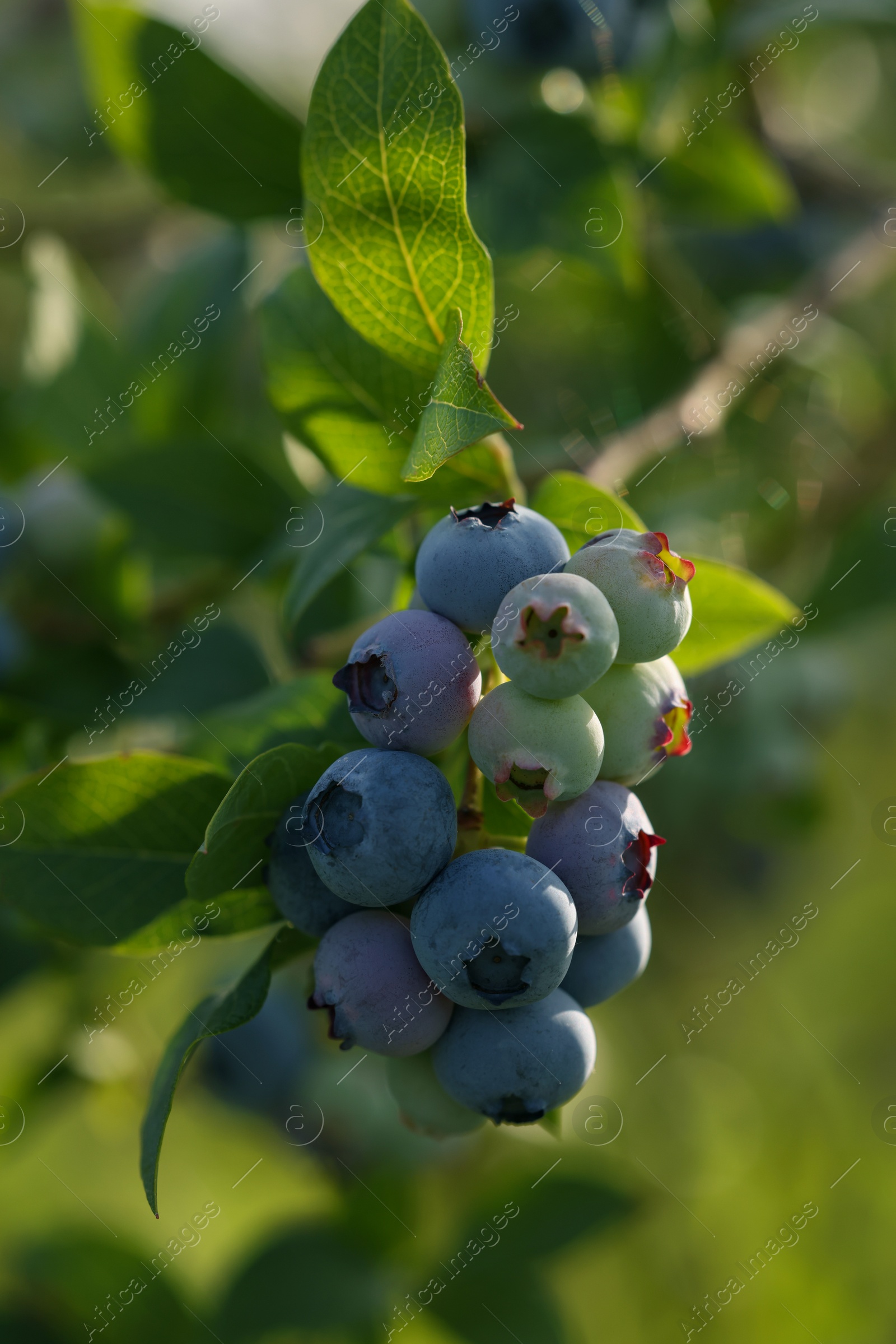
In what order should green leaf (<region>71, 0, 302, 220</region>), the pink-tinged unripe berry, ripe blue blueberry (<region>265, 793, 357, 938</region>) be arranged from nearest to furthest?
the pink-tinged unripe berry, ripe blue blueberry (<region>265, 793, 357, 938</region>), green leaf (<region>71, 0, 302, 220</region>)

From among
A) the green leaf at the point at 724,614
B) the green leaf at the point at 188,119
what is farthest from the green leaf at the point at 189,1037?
the green leaf at the point at 188,119

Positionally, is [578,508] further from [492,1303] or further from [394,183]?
[492,1303]

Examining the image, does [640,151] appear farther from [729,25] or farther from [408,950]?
[408,950]

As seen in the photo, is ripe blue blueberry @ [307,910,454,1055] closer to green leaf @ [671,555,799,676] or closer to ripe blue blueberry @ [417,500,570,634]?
ripe blue blueberry @ [417,500,570,634]

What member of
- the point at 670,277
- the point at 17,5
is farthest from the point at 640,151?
the point at 17,5

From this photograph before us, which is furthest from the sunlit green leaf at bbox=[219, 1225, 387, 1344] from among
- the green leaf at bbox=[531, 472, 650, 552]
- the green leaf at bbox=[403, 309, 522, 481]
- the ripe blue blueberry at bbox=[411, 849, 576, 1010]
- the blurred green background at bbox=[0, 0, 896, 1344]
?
the green leaf at bbox=[403, 309, 522, 481]

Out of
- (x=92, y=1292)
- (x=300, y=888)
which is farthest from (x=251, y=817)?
(x=92, y=1292)
